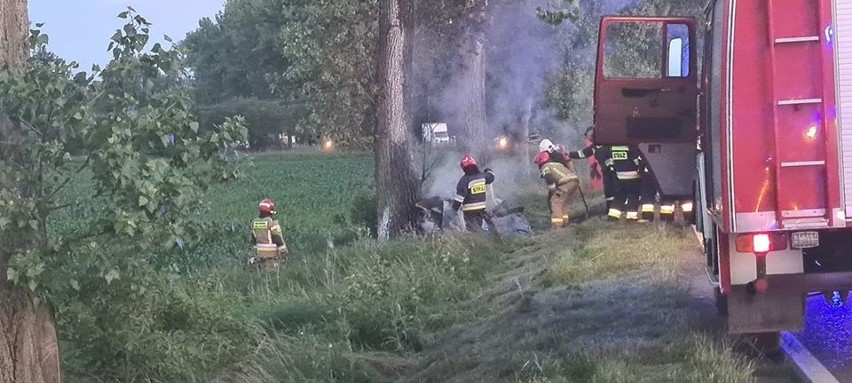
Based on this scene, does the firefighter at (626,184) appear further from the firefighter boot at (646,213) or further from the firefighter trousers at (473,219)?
the firefighter trousers at (473,219)

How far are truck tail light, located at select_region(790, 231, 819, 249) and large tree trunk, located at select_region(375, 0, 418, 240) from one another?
10058 mm

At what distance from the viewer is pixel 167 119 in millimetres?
6465

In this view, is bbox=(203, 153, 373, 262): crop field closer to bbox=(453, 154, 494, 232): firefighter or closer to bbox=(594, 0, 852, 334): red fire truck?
bbox=(453, 154, 494, 232): firefighter

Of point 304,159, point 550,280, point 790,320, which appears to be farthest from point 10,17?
point 304,159

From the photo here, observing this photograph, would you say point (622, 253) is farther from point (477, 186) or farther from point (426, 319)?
point (477, 186)

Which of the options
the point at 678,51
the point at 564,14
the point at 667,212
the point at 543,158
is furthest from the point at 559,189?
the point at 678,51

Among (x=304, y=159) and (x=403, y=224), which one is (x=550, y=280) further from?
(x=304, y=159)

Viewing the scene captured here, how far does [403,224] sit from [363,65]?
6877 mm

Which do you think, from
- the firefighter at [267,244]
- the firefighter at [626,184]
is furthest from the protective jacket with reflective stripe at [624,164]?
the firefighter at [267,244]

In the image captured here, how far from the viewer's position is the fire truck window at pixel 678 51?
1076cm

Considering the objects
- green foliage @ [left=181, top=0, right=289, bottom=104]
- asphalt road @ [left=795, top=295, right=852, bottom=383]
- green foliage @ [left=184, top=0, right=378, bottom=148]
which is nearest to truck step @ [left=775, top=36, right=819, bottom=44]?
asphalt road @ [left=795, top=295, right=852, bottom=383]

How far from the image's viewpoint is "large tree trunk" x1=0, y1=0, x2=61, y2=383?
6637 mm

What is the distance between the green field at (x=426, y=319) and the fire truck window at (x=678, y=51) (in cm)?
184

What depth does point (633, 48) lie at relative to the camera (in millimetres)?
23344
